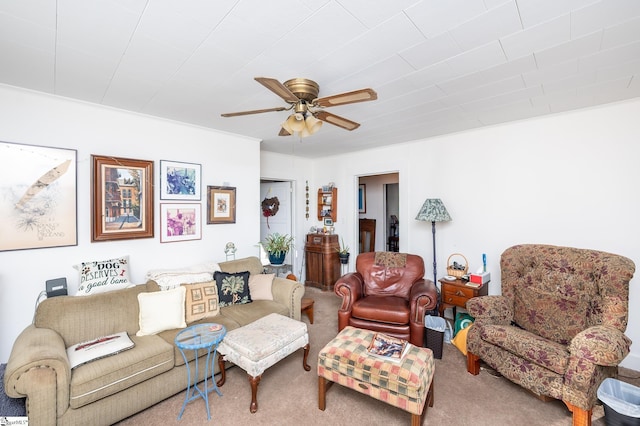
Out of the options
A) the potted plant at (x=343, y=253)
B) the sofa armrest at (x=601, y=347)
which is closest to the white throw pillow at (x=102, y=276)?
the potted plant at (x=343, y=253)

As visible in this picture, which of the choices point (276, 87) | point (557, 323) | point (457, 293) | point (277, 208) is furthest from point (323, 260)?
point (276, 87)

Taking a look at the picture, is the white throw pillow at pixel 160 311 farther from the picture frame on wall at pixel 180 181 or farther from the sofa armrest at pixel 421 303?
the sofa armrest at pixel 421 303

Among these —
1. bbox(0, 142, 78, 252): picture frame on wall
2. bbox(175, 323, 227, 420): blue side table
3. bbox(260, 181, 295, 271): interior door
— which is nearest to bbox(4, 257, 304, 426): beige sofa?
bbox(175, 323, 227, 420): blue side table

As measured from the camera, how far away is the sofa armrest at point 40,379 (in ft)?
5.34

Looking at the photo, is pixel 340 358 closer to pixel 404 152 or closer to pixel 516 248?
pixel 516 248

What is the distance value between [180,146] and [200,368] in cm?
241

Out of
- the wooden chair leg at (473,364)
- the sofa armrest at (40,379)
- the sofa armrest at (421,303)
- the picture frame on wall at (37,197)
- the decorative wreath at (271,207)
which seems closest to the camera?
the sofa armrest at (40,379)

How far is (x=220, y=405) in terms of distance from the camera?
2172 mm

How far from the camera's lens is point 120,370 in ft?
6.42

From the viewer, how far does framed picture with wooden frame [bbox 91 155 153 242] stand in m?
2.76

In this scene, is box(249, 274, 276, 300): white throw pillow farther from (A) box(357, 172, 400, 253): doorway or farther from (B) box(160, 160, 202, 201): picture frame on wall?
(A) box(357, 172, 400, 253): doorway

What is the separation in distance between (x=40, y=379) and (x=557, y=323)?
378 centimetres

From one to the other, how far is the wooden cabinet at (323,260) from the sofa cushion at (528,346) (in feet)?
9.42

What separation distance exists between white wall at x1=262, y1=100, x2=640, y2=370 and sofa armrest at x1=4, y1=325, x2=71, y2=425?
3.95m
